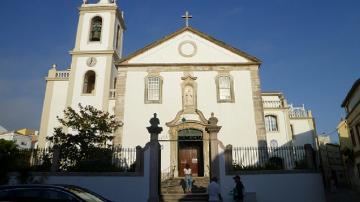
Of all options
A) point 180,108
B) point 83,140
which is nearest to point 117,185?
point 83,140

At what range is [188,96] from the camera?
1844 centimetres

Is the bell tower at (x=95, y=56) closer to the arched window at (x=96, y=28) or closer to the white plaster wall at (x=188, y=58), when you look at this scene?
the arched window at (x=96, y=28)

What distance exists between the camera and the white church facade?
57.5 feet

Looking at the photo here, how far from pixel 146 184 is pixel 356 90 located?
62.7 feet

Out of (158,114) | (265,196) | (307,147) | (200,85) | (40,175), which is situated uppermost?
(200,85)

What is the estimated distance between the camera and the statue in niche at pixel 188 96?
1827cm

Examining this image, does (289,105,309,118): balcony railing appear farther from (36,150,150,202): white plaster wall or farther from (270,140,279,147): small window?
(36,150,150,202): white plaster wall

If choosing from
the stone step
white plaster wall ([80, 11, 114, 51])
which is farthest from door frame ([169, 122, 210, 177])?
white plaster wall ([80, 11, 114, 51])

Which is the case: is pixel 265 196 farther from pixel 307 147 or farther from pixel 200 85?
pixel 200 85

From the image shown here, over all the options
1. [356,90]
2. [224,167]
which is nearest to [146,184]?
[224,167]

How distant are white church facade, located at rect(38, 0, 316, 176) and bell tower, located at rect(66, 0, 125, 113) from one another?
0.23 ft

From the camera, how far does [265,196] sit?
40.5ft

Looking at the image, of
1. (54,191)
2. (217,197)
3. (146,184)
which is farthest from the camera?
(146,184)

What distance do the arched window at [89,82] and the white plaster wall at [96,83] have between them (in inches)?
13.8
